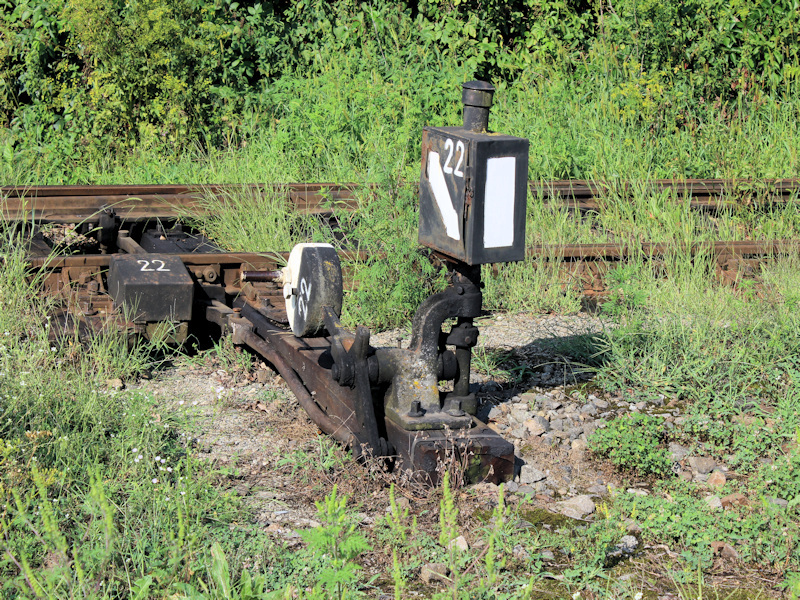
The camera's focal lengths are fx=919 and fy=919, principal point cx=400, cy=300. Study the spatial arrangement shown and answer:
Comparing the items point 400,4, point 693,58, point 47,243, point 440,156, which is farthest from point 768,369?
point 400,4

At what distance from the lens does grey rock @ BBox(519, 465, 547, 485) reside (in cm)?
369

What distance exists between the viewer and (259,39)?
11211mm

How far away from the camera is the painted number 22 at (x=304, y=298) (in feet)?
12.3

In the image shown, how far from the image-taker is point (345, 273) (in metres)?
5.72

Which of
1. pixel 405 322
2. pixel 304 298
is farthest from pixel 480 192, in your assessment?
pixel 405 322

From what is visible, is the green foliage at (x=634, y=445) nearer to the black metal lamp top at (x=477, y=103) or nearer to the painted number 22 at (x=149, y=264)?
the black metal lamp top at (x=477, y=103)

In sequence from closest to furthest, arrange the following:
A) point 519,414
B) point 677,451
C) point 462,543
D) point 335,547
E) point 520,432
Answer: point 335,547, point 462,543, point 677,451, point 520,432, point 519,414

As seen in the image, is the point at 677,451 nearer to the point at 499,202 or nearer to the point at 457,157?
the point at 499,202

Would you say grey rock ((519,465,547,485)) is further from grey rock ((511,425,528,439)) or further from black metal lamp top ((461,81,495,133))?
black metal lamp top ((461,81,495,133))

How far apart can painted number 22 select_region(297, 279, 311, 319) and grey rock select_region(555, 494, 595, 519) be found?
1271 millimetres

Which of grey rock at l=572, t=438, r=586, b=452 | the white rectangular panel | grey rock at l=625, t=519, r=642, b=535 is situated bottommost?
grey rock at l=625, t=519, r=642, b=535

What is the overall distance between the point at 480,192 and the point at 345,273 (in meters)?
2.37

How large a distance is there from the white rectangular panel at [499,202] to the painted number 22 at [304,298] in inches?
29.8

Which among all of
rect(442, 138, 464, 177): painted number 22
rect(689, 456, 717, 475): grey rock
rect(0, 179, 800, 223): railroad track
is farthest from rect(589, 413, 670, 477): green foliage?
rect(0, 179, 800, 223): railroad track
